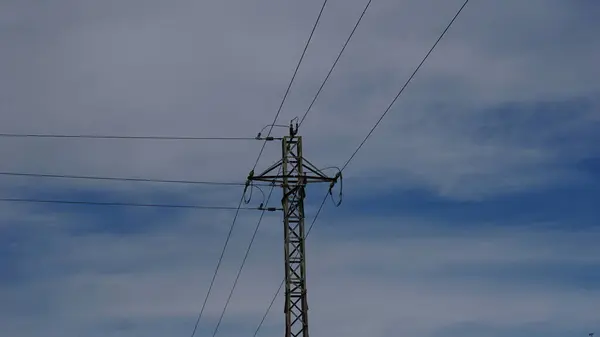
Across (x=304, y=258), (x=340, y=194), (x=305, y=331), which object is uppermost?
(x=340, y=194)

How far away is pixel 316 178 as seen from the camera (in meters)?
40.3

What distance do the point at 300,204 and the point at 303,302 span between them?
3940 mm

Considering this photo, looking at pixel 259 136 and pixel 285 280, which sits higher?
pixel 259 136

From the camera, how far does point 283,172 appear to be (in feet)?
130

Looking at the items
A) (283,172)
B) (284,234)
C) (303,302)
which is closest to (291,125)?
(283,172)

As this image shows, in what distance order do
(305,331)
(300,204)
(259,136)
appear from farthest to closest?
1. (259,136)
2. (300,204)
3. (305,331)

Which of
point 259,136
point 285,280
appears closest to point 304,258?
point 285,280

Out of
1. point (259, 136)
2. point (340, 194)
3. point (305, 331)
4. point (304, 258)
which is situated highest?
point (259, 136)

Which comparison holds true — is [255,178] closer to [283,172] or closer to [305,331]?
[283,172]

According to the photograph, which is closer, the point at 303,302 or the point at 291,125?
the point at 303,302

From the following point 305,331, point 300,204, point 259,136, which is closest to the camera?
point 305,331

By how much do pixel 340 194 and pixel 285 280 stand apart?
14.9 ft

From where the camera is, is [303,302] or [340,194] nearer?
[303,302]

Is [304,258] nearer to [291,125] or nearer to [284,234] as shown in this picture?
[284,234]
